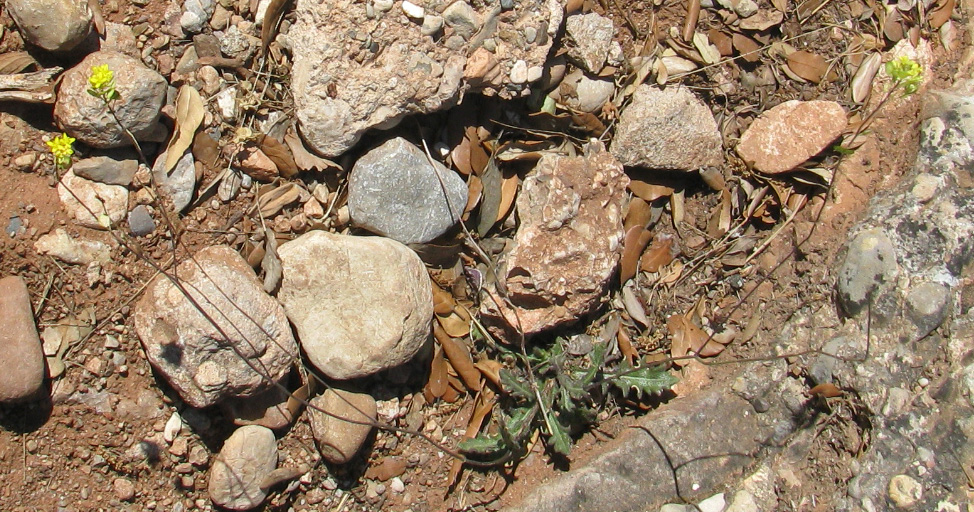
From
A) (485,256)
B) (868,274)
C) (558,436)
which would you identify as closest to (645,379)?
(558,436)

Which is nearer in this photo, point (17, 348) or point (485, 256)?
point (17, 348)

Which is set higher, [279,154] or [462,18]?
[462,18]

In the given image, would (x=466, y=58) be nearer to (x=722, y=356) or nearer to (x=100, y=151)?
(x=100, y=151)

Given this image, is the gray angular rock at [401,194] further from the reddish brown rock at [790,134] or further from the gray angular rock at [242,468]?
the reddish brown rock at [790,134]

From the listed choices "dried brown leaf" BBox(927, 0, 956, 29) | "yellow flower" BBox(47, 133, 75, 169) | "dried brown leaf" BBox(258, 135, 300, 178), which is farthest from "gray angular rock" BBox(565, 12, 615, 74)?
"yellow flower" BBox(47, 133, 75, 169)

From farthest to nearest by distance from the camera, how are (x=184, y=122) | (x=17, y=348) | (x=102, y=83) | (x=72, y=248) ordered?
(x=184, y=122), (x=72, y=248), (x=17, y=348), (x=102, y=83)

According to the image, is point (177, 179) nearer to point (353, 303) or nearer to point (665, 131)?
point (353, 303)

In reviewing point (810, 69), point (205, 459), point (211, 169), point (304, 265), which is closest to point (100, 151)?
point (211, 169)
